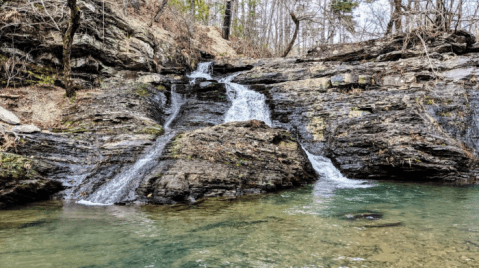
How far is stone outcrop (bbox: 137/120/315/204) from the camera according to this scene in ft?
21.5

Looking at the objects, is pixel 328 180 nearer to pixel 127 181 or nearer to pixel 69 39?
pixel 127 181

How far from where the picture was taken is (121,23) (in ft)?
48.3

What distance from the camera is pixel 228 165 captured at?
757cm

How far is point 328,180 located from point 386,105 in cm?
423

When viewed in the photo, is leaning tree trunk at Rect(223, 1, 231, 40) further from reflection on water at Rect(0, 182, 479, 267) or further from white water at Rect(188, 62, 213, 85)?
reflection on water at Rect(0, 182, 479, 267)

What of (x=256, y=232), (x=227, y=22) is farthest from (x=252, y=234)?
(x=227, y=22)

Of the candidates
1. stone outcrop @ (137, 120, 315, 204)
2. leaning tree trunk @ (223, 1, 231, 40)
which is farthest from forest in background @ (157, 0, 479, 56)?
stone outcrop @ (137, 120, 315, 204)

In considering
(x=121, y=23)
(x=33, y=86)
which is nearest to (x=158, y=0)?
(x=121, y=23)

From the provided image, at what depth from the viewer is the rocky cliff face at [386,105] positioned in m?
8.71

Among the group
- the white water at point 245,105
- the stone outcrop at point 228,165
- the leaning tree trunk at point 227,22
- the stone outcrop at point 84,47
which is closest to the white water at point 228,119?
the white water at point 245,105

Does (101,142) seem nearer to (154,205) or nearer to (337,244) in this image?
(154,205)

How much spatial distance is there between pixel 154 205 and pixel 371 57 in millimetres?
14162

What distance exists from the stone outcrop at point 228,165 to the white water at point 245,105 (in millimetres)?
3082

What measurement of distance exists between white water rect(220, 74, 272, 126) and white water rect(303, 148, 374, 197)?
3279 mm
